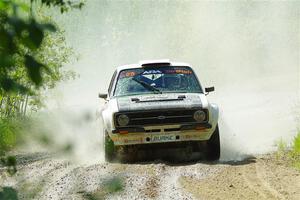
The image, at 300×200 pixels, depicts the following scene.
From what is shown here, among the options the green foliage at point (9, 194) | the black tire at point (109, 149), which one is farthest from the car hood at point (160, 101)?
the green foliage at point (9, 194)

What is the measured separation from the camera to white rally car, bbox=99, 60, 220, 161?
32.4 ft

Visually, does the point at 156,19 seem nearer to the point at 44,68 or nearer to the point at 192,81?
the point at 192,81

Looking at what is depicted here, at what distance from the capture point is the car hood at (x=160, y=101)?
990cm

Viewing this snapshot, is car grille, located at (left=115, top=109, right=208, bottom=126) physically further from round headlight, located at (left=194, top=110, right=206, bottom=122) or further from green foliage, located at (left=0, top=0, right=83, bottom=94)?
green foliage, located at (left=0, top=0, right=83, bottom=94)

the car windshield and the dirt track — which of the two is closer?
the dirt track

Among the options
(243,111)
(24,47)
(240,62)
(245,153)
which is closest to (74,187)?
(24,47)

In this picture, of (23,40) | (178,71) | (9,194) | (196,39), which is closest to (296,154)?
(178,71)

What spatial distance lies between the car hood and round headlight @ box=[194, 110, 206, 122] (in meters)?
0.09

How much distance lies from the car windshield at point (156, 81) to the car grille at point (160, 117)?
760 mm

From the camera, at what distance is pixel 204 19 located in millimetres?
67375

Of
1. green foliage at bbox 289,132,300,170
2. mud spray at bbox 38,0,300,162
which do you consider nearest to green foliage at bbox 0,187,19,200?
green foliage at bbox 289,132,300,170

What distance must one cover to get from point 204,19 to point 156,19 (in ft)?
16.4

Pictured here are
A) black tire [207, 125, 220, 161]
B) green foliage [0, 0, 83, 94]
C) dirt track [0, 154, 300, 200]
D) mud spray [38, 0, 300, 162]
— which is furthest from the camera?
mud spray [38, 0, 300, 162]

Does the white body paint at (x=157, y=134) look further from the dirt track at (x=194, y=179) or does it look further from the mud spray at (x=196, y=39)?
the mud spray at (x=196, y=39)
